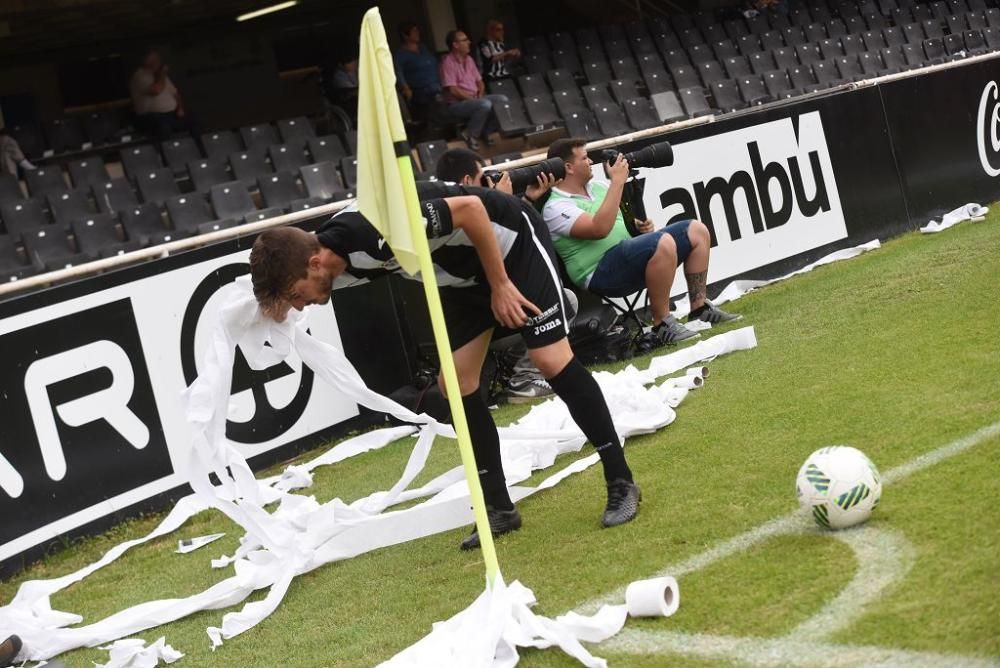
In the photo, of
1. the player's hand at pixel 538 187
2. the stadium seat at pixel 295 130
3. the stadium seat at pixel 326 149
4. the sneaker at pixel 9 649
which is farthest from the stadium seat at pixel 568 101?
the sneaker at pixel 9 649

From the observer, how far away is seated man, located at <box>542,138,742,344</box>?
8.78m

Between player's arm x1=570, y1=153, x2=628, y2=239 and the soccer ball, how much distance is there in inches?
181

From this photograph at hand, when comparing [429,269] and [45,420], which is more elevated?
[429,269]

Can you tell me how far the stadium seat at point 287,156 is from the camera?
15516 mm

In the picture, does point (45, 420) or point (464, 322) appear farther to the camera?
point (45, 420)

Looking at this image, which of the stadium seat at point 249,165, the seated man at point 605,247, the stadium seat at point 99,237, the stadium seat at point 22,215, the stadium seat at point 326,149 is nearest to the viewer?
the seated man at point 605,247

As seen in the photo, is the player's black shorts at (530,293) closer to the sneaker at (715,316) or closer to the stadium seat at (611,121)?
the sneaker at (715,316)

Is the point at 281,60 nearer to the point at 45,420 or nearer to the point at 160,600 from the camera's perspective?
the point at 45,420

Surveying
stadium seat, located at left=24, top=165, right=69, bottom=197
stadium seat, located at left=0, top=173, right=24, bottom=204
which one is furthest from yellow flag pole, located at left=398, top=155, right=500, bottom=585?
stadium seat, located at left=24, top=165, right=69, bottom=197

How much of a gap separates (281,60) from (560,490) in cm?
1903

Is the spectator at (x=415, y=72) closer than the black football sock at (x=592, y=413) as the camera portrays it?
No

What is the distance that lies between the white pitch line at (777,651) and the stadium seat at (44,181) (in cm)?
1191

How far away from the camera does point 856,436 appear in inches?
207

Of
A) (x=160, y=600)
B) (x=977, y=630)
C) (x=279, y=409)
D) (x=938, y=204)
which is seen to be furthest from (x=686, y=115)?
(x=977, y=630)
